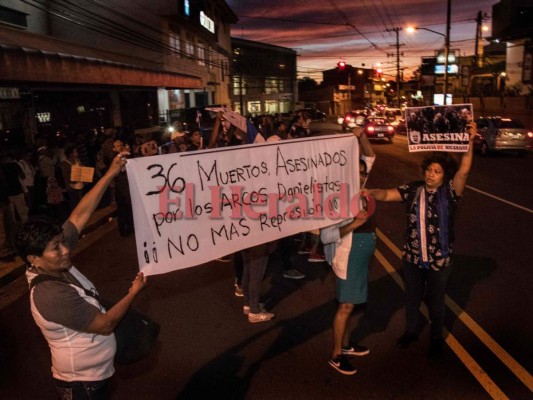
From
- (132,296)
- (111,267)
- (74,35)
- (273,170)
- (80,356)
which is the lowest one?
(111,267)

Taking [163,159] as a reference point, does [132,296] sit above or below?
below

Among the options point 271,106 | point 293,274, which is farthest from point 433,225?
point 271,106

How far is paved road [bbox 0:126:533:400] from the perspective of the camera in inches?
155

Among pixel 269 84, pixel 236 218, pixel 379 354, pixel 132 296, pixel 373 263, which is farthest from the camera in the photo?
pixel 269 84

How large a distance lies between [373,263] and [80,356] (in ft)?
17.0

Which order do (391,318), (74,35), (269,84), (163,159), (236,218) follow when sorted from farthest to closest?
1. (269,84)
2. (74,35)
3. (391,318)
4. (236,218)
5. (163,159)

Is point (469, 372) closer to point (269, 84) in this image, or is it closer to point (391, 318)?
point (391, 318)

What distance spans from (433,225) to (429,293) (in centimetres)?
63

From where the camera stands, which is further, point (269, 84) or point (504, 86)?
point (269, 84)

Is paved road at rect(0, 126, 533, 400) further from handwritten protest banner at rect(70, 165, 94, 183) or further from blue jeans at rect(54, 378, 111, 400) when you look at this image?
handwritten protest banner at rect(70, 165, 94, 183)

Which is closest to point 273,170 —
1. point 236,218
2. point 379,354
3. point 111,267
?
point 236,218

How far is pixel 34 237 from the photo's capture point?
7.85ft

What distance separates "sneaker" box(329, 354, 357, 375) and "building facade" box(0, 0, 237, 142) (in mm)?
8960

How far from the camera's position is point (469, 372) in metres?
4.05
